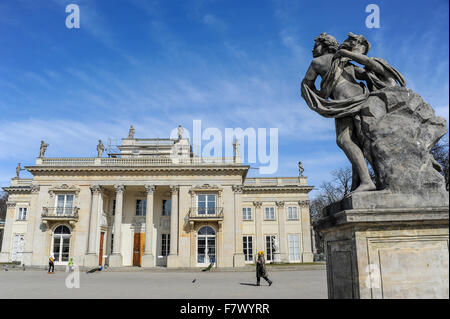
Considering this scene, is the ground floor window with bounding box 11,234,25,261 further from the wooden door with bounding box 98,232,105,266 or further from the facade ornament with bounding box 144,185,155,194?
the facade ornament with bounding box 144,185,155,194

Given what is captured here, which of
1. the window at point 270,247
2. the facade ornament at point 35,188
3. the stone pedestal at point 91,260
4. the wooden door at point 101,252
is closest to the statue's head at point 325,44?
the stone pedestal at point 91,260

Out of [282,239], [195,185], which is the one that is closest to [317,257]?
[282,239]

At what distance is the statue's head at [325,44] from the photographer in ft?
13.9

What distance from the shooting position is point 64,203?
34.0 metres

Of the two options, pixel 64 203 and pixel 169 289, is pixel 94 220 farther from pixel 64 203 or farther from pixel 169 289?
pixel 169 289

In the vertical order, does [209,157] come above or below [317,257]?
above

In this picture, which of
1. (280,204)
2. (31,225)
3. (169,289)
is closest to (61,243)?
(31,225)

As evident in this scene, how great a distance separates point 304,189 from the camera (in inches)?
1704


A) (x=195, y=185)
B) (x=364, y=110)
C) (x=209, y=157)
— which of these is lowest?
(x=364, y=110)

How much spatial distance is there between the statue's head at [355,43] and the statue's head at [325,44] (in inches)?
5.5

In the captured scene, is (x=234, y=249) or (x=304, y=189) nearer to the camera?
(x=234, y=249)
